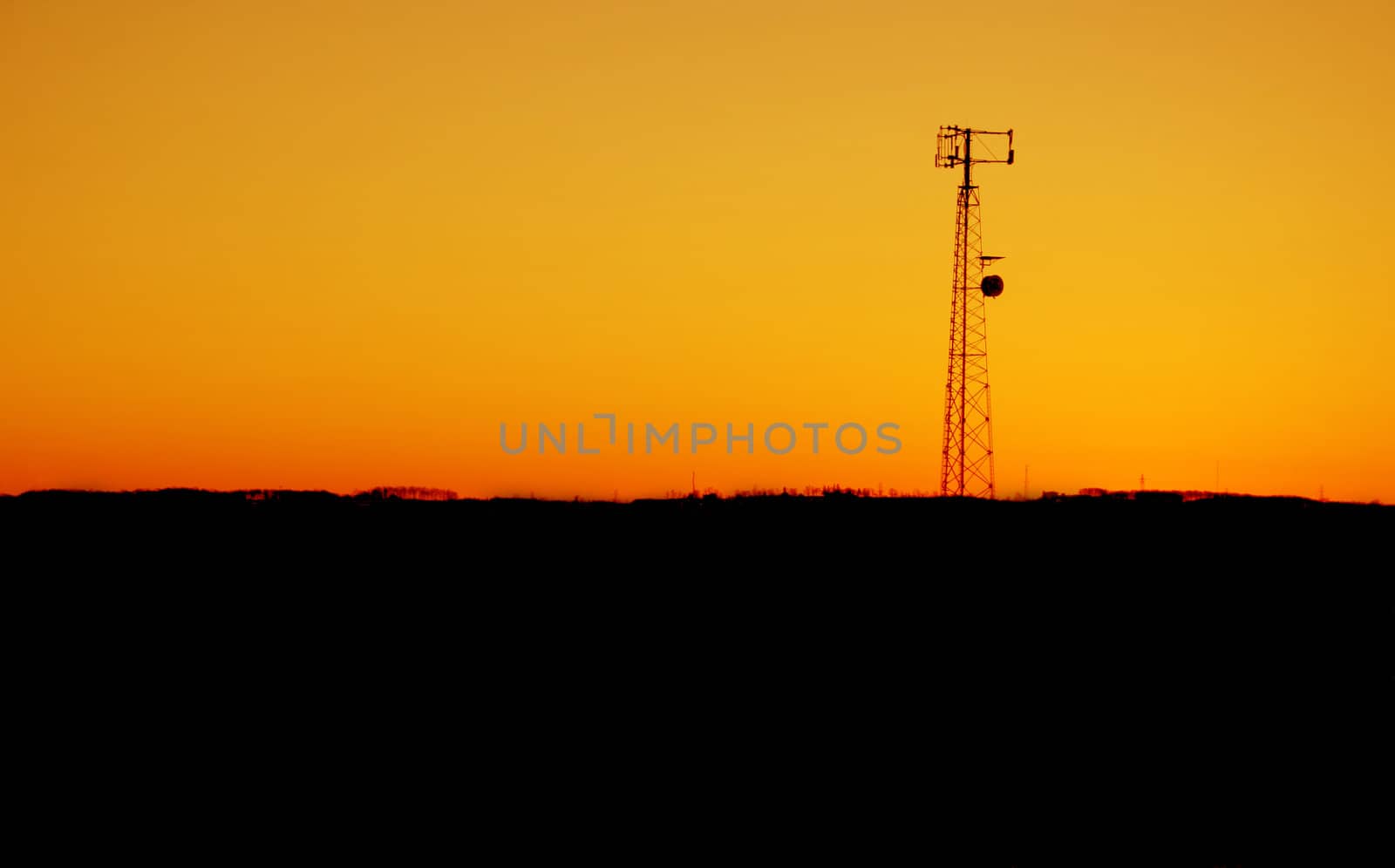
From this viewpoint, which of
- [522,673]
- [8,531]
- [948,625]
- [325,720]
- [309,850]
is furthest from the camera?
[8,531]

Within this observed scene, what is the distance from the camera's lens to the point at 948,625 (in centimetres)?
3672

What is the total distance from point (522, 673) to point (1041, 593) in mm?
12980

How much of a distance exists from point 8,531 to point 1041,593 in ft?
84.2

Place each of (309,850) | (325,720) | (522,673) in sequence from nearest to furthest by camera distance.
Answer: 1. (309,850)
2. (325,720)
3. (522,673)

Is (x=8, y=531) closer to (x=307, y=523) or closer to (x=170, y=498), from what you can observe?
(x=170, y=498)

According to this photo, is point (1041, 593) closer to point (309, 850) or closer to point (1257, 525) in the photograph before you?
point (1257, 525)

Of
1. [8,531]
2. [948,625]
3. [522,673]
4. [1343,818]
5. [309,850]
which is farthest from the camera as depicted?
[8,531]

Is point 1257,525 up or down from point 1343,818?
up

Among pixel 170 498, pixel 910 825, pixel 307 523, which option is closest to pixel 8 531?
pixel 170 498

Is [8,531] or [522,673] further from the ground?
[8,531]

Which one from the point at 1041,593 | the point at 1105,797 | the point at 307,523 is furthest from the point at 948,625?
the point at 307,523

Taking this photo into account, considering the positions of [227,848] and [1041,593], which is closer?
[227,848]

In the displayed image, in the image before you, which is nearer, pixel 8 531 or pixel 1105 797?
pixel 1105 797

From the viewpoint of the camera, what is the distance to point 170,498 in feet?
145
